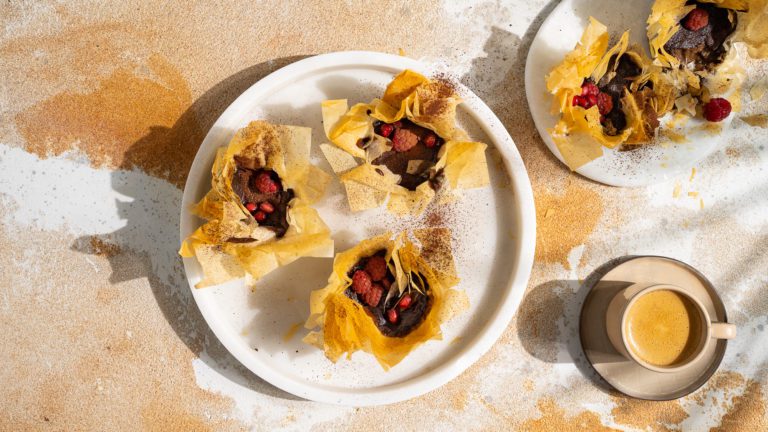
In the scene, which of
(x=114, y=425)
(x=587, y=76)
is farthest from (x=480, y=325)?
(x=114, y=425)

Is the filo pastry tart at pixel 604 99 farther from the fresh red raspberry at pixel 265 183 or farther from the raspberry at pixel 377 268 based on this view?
the fresh red raspberry at pixel 265 183

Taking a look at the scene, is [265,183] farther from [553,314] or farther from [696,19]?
[696,19]

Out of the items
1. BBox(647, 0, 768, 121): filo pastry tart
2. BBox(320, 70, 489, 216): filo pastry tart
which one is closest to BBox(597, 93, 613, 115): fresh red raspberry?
BBox(647, 0, 768, 121): filo pastry tart

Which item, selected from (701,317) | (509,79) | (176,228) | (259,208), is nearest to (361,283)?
(259,208)

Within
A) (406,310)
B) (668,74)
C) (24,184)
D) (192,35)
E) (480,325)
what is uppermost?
(192,35)

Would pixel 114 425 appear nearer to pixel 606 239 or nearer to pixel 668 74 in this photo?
pixel 606 239

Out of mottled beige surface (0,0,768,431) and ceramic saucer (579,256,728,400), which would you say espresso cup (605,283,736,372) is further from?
mottled beige surface (0,0,768,431)

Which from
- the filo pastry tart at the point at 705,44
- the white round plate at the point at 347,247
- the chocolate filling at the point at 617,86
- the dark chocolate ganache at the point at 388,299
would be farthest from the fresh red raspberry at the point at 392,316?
the filo pastry tart at the point at 705,44
